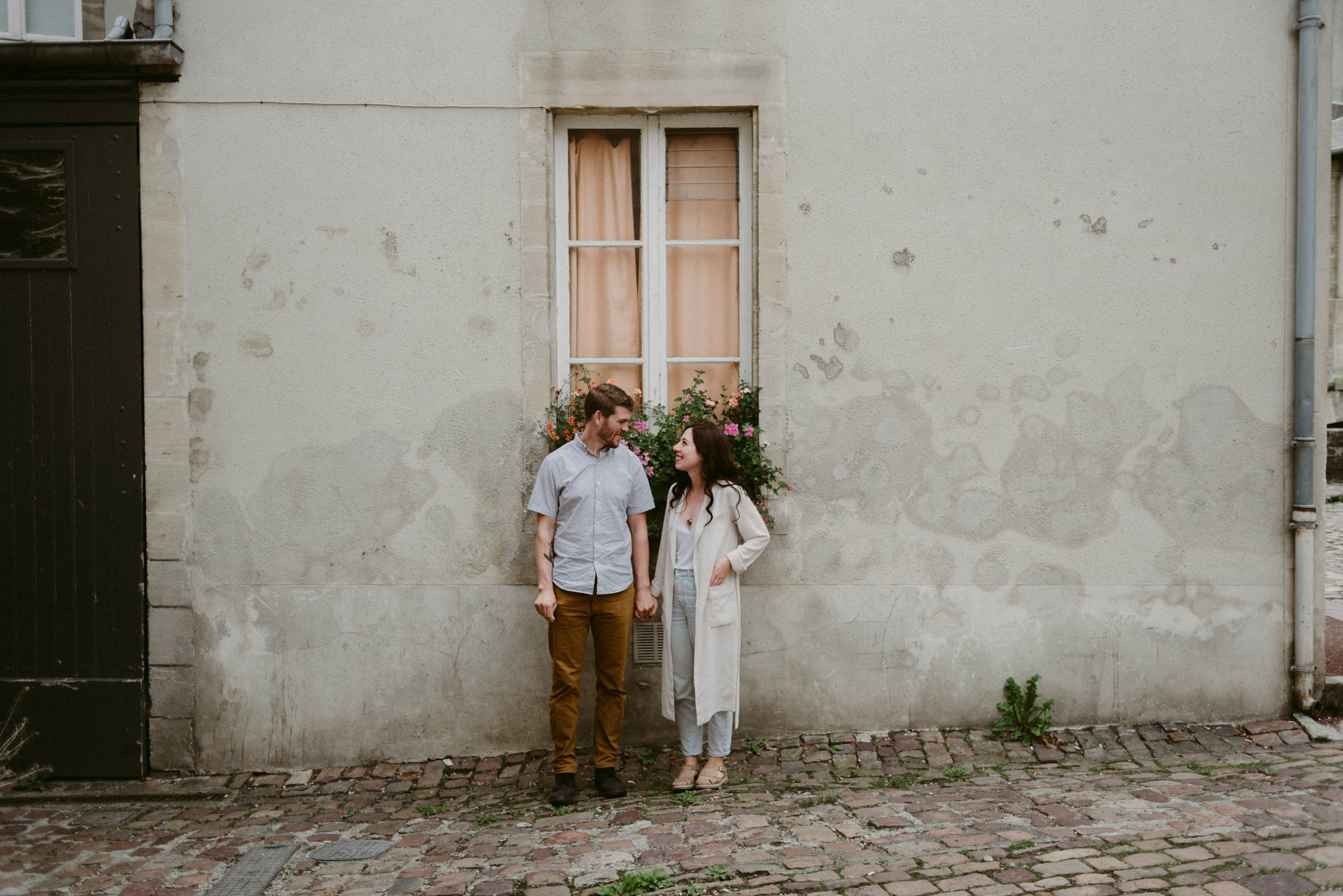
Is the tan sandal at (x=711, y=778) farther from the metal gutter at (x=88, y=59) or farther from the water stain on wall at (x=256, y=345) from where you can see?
→ the metal gutter at (x=88, y=59)

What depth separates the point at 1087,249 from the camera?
512 cm

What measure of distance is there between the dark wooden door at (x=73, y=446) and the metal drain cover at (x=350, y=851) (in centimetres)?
157

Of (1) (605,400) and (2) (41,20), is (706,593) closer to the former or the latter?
(1) (605,400)

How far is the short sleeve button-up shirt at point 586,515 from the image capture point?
4520mm

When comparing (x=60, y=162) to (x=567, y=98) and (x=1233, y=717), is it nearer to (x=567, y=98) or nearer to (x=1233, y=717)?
(x=567, y=98)

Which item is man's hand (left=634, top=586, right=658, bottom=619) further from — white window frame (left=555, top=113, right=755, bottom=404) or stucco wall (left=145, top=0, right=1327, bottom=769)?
white window frame (left=555, top=113, right=755, bottom=404)

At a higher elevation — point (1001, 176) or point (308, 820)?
point (1001, 176)

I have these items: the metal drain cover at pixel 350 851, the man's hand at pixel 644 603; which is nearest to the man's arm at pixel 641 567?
the man's hand at pixel 644 603


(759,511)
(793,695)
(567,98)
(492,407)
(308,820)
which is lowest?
(308,820)

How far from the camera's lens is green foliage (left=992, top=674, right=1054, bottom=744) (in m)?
5.09

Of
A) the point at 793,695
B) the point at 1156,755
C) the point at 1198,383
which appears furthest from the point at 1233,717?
the point at 793,695

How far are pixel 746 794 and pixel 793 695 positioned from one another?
75cm

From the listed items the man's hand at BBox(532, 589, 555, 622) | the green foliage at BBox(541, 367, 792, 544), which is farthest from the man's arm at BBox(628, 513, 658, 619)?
the man's hand at BBox(532, 589, 555, 622)

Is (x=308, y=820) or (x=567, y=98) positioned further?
(x=567, y=98)
